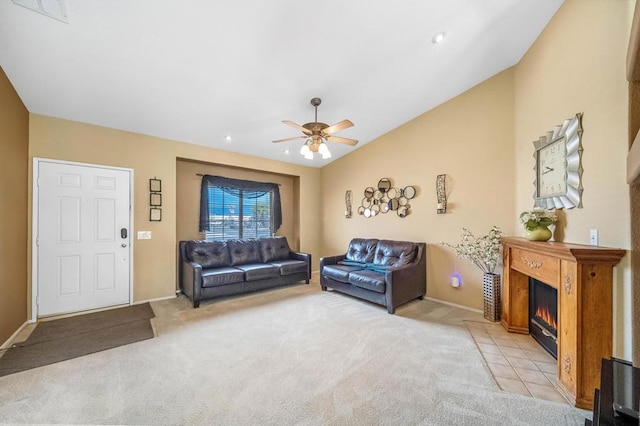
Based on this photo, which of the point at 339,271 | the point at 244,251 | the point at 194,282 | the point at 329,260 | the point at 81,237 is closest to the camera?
the point at 81,237

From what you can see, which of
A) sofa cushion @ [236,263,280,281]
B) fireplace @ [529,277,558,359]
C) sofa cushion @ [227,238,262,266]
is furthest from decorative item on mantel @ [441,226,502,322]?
sofa cushion @ [227,238,262,266]

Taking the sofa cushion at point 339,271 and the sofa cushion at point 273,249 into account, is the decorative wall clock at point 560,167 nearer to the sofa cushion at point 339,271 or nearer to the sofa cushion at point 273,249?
the sofa cushion at point 339,271

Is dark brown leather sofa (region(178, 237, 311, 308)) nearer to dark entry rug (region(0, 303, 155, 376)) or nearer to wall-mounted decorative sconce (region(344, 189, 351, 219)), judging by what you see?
dark entry rug (region(0, 303, 155, 376))

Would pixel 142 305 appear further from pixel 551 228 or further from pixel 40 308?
pixel 551 228

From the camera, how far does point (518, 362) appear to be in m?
2.33

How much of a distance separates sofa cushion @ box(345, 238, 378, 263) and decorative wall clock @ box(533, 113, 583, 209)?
97.8 inches

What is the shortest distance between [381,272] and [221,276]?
254 centimetres

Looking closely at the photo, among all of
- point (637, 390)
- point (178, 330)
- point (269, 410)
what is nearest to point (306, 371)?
point (269, 410)

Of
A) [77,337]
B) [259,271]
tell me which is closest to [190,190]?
[259,271]

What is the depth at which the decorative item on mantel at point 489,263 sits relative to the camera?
3.24 metres

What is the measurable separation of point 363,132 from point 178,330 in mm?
4218

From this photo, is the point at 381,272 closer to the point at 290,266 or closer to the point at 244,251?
the point at 290,266

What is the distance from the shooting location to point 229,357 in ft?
7.91

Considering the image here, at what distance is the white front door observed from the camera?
3.31m
